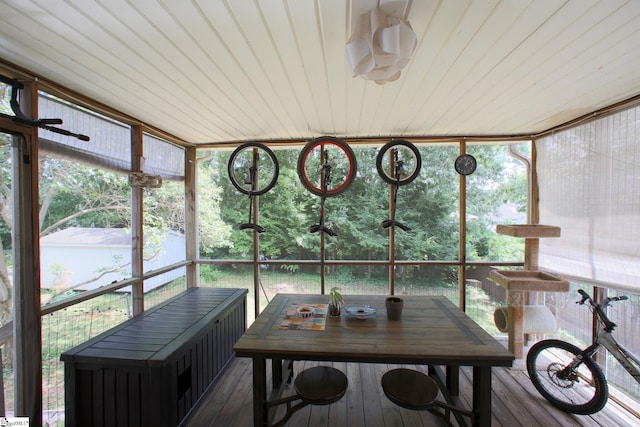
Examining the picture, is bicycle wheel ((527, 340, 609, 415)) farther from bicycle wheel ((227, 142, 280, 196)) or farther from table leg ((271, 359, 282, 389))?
bicycle wheel ((227, 142, 280, 196))

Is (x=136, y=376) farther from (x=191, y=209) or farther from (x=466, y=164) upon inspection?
(x=466, y=164)

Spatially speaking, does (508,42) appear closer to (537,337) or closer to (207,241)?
(537,337)

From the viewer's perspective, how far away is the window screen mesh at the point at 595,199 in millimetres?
2027

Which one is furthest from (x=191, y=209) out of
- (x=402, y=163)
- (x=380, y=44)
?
(x=380, y=44)

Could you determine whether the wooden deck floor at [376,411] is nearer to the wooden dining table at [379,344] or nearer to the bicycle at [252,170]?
the wooden dining table at [379,344]

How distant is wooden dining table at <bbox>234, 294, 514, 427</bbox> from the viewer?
130cm

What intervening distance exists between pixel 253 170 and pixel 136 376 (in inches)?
68.1

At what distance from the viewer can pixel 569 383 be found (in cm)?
208

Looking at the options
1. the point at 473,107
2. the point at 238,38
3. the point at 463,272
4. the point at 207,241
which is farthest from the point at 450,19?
the point at 207,241

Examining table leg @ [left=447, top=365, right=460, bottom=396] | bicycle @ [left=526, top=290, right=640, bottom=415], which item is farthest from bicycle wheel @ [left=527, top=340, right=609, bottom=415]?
table leg @ [left=447, top=365, right=460, bottom=396]

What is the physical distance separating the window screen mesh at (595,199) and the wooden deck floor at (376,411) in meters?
1.12

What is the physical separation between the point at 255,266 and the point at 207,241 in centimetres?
135

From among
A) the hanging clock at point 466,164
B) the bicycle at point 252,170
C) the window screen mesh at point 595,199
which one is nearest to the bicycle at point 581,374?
the window screen mesh at point 595,199

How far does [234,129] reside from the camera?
9.25 ft
